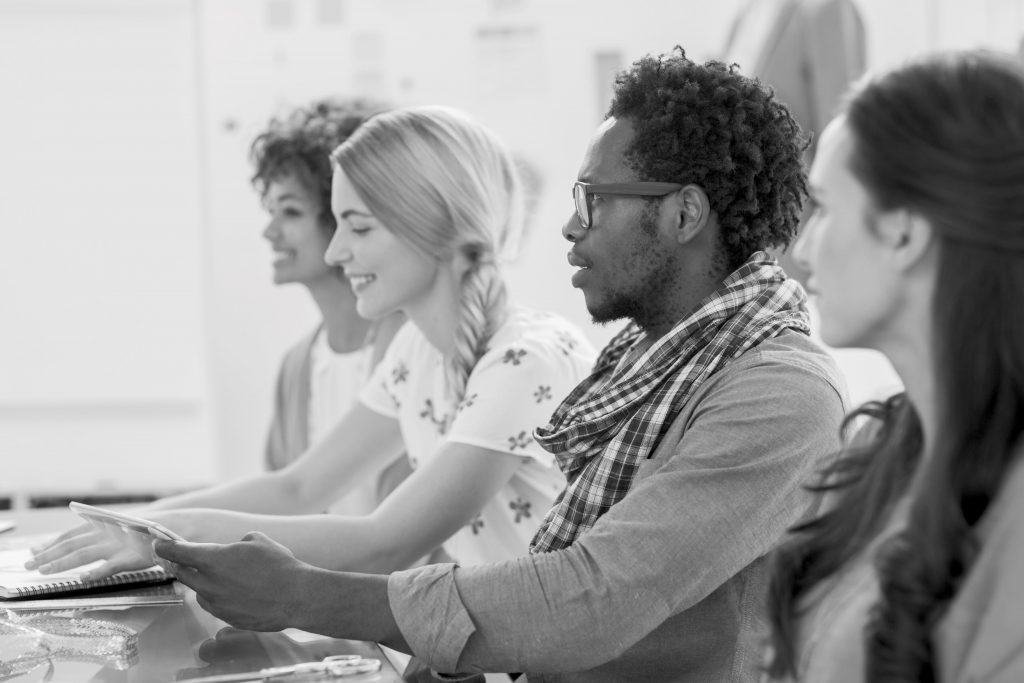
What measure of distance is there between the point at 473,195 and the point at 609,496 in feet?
2.15

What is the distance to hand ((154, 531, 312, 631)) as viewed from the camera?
1079 millimetres

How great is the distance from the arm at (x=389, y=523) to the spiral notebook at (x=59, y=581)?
4.4 inches

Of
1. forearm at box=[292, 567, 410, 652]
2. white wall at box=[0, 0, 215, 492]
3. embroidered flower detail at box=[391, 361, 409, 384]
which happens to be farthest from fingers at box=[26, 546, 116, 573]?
white wall at box=[0, 0, 215, 492]

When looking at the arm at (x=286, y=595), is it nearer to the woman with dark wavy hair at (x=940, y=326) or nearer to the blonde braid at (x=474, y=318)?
the woman with dark wavy hair at (x=940, y=326)

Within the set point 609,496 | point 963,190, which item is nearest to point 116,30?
point 609,496

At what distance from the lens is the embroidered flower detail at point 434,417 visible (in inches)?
71.5

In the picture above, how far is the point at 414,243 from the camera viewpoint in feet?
5.81

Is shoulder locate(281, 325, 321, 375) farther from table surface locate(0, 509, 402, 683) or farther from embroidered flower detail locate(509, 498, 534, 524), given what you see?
table surface locate(0, 509, 402, 683)

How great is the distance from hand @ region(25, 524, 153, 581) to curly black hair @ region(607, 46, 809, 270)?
Result: 0.71m

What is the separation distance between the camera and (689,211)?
128cm

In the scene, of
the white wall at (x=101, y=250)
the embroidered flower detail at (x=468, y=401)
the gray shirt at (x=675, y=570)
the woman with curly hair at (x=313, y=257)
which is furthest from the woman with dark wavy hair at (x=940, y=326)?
the white wall at (x=101, y=250)

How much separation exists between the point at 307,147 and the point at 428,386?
722 millimetres

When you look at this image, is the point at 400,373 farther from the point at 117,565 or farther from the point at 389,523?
the point at 117,565

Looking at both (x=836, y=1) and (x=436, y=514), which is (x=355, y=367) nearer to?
(x=436, y=514)
